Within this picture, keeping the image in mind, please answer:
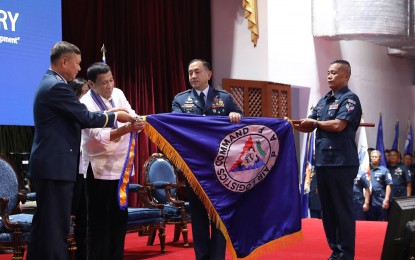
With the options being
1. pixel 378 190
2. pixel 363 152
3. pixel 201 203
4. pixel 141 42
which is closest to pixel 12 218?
pixel 201 203

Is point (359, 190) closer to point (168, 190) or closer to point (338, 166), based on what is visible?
point (168, 190)

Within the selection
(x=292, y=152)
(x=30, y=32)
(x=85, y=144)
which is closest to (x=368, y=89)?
(x=30, y=32)

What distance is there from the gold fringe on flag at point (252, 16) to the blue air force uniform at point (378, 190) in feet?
8.69

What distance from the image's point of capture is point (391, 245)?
2.47 meters

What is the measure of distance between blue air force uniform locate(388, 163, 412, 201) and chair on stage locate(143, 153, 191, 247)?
4826 millimetres

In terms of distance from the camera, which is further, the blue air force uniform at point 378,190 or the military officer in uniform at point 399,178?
the military officer in uniform at point 399,178

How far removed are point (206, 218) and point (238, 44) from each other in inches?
239

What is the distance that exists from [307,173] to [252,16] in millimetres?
2447

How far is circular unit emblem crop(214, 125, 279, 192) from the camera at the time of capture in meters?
4.56

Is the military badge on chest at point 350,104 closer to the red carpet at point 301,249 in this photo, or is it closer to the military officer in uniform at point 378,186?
the red carpet at point 301,249

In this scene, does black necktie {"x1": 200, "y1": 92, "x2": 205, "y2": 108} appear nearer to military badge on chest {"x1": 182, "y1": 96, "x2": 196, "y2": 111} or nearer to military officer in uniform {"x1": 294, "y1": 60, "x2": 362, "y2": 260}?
military badge on chest {"x1": 182, "y1": 96, "x2": 196, "y2": 111}

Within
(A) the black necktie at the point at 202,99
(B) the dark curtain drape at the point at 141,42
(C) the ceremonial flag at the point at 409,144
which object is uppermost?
(B) the dark curtain drape at the point at 141,42

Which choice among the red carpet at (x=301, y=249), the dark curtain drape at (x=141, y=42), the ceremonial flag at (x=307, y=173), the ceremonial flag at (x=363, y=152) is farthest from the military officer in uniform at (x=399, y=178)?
the dark curtain drape at (x=141, y=42)

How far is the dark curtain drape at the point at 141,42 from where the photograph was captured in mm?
8477
